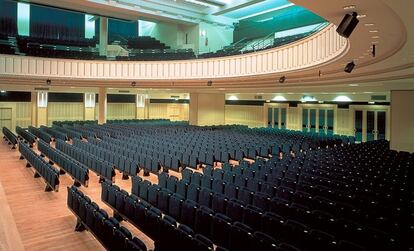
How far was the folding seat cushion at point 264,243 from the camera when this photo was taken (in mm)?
3871

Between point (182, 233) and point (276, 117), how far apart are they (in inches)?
865

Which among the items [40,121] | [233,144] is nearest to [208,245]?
[233,144]

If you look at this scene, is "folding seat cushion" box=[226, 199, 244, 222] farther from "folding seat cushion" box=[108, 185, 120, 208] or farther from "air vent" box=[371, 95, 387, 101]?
"air vent" box=[371, 95, 387, 101]

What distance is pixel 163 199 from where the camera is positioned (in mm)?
6410

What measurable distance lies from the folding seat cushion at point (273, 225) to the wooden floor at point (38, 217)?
6.98 feet

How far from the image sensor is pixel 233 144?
13844 millimetres

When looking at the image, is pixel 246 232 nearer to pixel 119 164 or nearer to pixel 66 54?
pixel 119 164

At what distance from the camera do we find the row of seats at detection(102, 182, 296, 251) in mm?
4055

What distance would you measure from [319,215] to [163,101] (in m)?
27.9

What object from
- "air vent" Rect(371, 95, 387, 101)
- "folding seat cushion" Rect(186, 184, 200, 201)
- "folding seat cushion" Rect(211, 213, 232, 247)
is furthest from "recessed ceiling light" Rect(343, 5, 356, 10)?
"air vent" Rect(371, 95, 387, 101)

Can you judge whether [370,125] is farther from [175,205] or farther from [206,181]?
[175,205]

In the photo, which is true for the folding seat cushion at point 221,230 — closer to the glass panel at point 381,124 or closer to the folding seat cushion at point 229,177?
the folding seat cushion at point 229,177

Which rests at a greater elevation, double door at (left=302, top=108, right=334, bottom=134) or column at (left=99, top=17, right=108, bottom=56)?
column at (left=99, top=17, right=108, bottom=56)

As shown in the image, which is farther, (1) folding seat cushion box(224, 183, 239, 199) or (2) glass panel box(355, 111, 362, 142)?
(2) glass panel box(355, 111, 362, 142)
